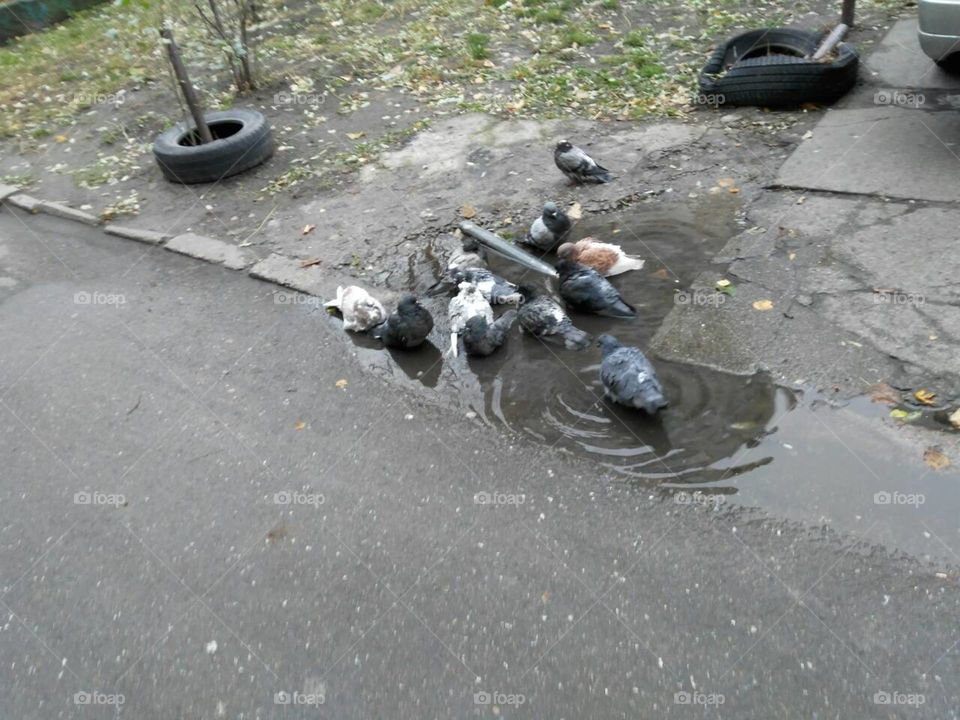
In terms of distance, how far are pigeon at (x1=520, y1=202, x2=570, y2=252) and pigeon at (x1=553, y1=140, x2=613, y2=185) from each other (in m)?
0.80

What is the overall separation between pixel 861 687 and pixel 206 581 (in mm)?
2847

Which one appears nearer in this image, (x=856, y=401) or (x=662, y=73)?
(x=856, y=401)

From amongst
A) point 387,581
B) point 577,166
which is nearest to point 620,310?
point 577,166

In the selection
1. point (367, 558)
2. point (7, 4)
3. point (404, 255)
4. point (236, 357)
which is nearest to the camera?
point (367, 558)

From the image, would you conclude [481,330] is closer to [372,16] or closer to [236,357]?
[236,357]

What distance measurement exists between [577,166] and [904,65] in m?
3.66

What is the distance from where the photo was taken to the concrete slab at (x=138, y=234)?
22.6 ft

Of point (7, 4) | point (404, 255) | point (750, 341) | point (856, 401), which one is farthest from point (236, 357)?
point (7, 4)

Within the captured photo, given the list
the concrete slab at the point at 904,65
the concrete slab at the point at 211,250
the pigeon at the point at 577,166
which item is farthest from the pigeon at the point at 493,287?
the concrete slab at the point at 904,65

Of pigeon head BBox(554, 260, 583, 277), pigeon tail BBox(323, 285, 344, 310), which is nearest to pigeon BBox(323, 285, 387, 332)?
pigeon tail BBox(323, 285, 344, 310)

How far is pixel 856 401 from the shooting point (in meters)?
3.99

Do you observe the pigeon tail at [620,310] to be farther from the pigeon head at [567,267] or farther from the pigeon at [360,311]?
the pigeon at [360,311]

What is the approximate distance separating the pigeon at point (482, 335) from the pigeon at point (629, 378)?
744 millimetres

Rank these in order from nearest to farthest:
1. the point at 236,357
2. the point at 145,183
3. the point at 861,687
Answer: the point at 861,687
the point at 236,357
the point at 145,183
